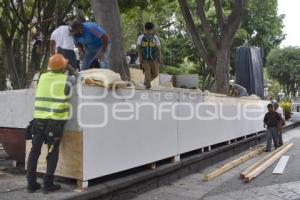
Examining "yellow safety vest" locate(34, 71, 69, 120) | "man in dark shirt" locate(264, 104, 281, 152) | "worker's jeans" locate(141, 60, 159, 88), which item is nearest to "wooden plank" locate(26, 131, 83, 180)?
"yellow safety vest" locate(34, 71, 69, 120)

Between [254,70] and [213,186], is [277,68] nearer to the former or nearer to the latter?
[254,70]

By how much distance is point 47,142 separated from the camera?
588cm

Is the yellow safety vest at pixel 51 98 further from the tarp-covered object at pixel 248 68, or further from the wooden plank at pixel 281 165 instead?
the tarp-covered object at pixel 248 68

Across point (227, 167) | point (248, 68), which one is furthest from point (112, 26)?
point (248, 68)

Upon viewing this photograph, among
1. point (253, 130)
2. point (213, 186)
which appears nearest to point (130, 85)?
point (213, 186)

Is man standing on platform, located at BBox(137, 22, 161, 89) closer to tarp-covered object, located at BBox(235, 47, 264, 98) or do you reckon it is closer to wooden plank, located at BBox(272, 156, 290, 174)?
wooden plank, located at BBox(272, 156, 290, 174)

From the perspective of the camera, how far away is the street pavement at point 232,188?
7.48 m

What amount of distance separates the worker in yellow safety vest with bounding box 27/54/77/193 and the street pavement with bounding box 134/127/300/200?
75.4 inches

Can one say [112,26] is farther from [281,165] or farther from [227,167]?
[281,165]

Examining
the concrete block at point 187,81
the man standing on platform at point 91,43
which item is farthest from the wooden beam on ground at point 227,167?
the man standing on platform at point 91,43

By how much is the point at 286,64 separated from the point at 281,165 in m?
37.2

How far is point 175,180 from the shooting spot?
8727mm

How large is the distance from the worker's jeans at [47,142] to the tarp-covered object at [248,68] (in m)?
13.6

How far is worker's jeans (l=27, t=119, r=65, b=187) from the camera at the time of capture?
19.1 feet
